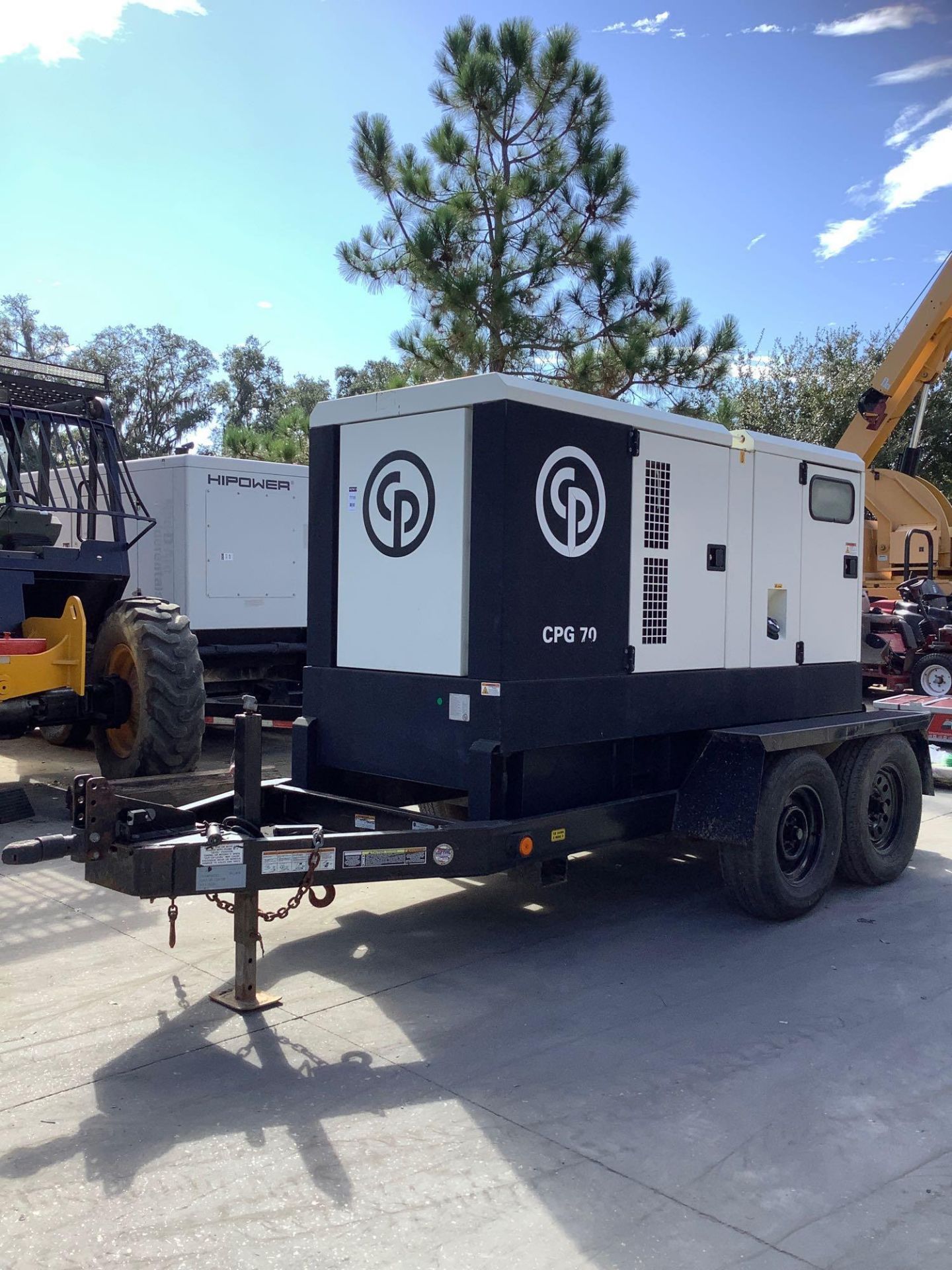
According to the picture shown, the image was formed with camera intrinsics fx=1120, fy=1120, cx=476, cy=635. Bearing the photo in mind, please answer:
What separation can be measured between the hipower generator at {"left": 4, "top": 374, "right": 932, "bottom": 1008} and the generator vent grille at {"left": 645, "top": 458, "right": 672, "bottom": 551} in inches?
0.5

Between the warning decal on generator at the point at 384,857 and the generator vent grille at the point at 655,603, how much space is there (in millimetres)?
1795

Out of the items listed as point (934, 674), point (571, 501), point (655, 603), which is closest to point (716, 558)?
point (655, 603)

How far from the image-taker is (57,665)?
801 cm

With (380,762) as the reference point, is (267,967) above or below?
below

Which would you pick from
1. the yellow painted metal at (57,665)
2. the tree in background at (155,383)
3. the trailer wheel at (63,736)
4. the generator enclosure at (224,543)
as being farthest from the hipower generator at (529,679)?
the tree in background at (155,383)

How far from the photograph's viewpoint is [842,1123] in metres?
3.98

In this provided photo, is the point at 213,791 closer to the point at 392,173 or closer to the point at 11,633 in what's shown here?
the point at 11,633

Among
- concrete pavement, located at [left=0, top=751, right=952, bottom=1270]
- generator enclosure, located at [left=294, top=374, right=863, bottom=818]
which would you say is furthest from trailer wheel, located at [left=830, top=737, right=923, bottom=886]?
generator enclosure, located at [left=294, top=374, right=863, bottom=818]

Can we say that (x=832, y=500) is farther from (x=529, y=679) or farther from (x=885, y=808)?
(x=529, y=679)

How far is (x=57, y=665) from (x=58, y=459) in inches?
77.0

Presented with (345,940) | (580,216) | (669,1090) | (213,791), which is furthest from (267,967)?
(580,216)

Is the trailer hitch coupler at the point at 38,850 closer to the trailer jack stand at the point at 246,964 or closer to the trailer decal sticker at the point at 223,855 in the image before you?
the trailer decal sticker at the point at 223,855

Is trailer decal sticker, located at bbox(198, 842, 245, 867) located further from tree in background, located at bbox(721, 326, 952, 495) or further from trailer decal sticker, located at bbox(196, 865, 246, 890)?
tree in background, located at bbox(721, 326, 952, 495)

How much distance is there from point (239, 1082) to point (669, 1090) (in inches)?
62.8
